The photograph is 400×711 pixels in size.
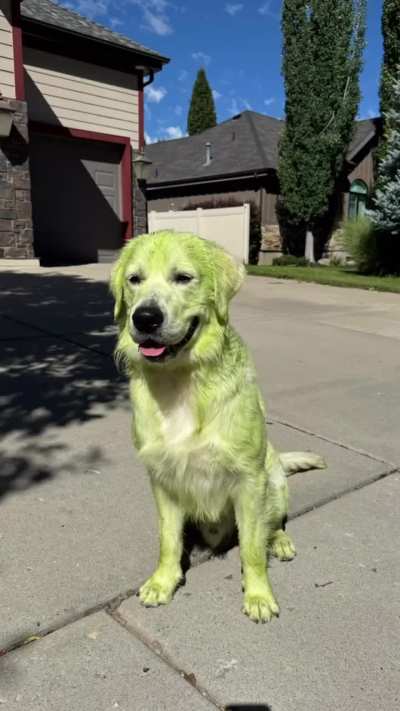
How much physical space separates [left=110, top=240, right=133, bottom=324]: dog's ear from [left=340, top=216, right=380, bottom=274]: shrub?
15.1 m

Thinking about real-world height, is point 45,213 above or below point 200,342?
above

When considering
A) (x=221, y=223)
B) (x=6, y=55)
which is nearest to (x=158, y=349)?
(x=6, y=55)

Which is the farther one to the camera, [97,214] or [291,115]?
[291,115]

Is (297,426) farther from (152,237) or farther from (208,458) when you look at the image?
(152,237)

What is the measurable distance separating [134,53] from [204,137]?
12476 mm

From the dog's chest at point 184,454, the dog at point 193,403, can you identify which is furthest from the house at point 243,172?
the dog's chest at point 184,454

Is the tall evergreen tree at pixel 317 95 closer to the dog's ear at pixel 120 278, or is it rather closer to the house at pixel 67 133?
the house at pixel 67 133

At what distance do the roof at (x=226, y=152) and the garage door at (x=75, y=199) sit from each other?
284 inches

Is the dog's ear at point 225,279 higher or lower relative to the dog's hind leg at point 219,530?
higher

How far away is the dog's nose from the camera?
1.88 metres

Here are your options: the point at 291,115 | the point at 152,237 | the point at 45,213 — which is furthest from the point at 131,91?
the point at 152,237

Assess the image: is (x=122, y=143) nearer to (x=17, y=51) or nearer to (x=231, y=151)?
(x=17, y=51)

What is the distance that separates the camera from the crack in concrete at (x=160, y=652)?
170 cm

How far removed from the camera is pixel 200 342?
2.08m
